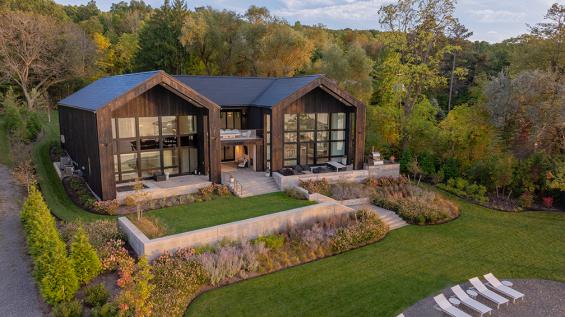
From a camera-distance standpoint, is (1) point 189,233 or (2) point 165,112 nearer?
(1) point 189,233

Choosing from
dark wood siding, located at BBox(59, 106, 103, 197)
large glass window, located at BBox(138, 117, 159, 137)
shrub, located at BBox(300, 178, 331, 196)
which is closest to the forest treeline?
shrub, located at BBox(300, 178, 331, 196)

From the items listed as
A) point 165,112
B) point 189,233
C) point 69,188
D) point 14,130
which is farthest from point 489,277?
point 14,130

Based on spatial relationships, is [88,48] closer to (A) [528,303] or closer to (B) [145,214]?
(B) [145,214]

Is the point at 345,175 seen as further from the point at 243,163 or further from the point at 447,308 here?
the point at 447,308

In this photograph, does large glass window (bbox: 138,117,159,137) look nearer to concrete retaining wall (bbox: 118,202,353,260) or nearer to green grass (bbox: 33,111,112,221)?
green grass (bbox: 33,111,112,221)

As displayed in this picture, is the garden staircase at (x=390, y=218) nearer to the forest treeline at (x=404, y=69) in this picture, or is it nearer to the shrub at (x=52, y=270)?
the forest treeline at (x=404, y=69)

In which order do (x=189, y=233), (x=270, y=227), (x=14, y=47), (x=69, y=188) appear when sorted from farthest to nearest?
(x=14, y=47)
(x=69, y=188)
(x=270, y=227)
(x=189, y=233)
